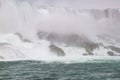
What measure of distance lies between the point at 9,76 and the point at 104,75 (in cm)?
2424

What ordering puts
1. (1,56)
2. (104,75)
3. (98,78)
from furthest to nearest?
(1,56)
(104,75)
(98,78)

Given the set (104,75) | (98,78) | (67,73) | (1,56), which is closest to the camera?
(98,78)

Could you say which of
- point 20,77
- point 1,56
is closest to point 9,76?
point 20,77

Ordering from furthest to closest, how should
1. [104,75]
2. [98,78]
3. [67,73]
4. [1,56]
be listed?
[1,56], [67,73], [104,75], [98,78]

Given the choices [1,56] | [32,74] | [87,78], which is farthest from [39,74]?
[1,56]

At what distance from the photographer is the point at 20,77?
101 metres

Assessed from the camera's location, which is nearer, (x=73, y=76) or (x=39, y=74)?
(x=73, y=76)

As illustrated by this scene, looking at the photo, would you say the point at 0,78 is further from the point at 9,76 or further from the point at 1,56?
the point at 1,56

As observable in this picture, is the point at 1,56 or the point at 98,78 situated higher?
the point at 1,56

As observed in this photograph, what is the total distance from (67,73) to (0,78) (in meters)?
18.9

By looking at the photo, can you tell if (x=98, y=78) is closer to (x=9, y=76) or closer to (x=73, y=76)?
(x=73, y=76)

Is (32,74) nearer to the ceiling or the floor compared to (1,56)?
nearer to the floor

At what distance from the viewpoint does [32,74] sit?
10831 cm

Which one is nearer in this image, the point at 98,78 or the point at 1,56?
the point at 98,78
